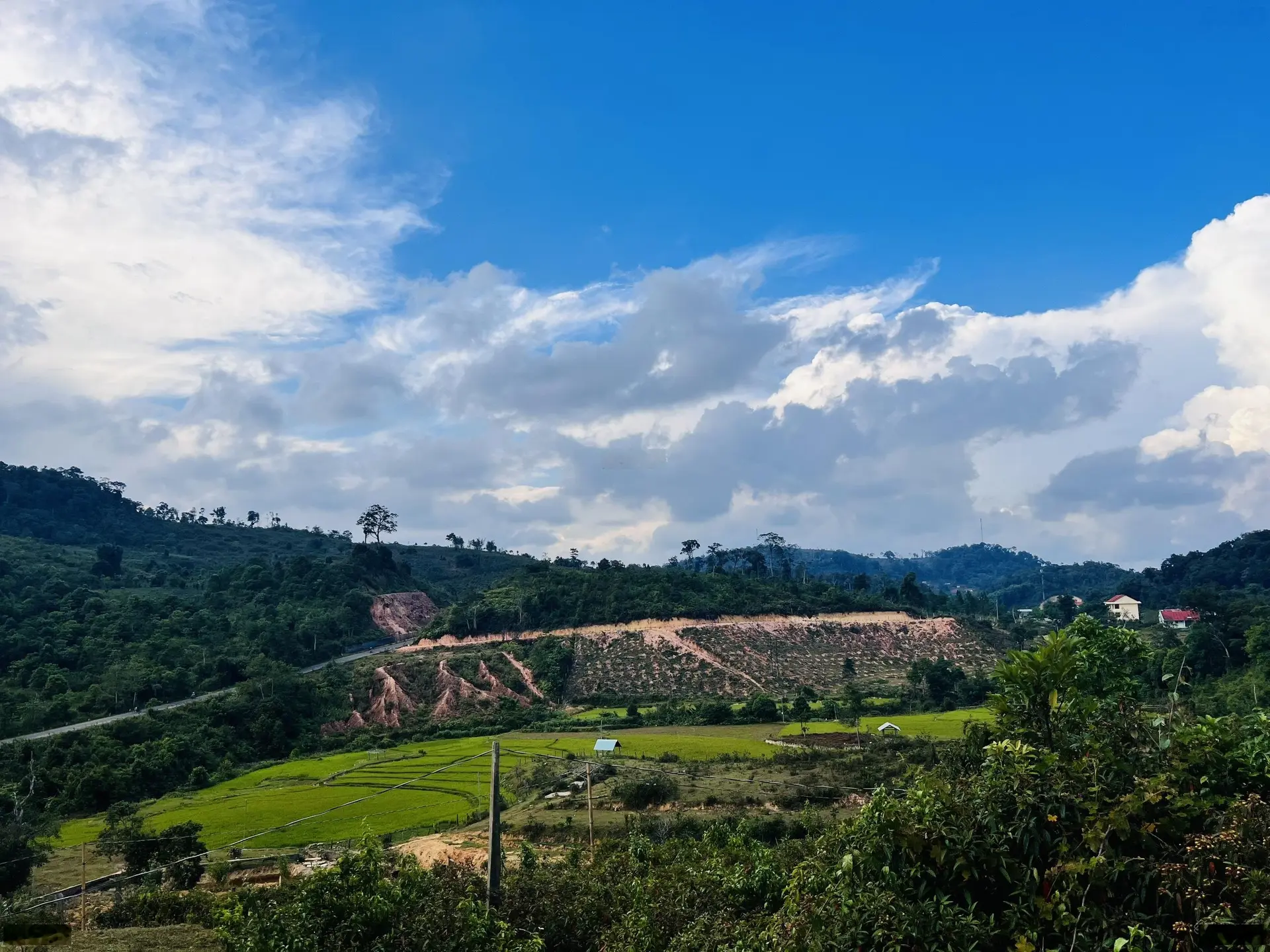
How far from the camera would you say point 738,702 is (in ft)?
215

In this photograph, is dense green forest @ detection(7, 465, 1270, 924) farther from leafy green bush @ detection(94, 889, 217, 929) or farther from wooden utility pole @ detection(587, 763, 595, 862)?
wooden utility pole @ detection(587, 763, 595, 862)

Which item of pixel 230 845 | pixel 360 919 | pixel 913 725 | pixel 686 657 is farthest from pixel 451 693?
pixel 360 919

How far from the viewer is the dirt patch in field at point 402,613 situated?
302ft

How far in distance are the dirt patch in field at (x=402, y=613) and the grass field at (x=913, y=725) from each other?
173ft

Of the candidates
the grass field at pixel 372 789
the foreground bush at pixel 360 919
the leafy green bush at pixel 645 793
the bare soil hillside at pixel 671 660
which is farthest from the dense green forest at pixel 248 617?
the leafy green bush at pixel 645 793

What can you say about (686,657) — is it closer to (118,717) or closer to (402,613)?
(402,613)

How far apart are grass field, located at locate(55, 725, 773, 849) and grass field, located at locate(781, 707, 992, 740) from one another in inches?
118

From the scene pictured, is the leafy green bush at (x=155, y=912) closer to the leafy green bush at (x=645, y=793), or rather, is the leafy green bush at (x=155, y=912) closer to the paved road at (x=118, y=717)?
the leafy green bush at (x=645, y=793)

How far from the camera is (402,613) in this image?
97500 mm

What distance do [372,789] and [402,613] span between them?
2314 inches

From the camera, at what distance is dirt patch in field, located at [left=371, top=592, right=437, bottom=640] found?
302 ft

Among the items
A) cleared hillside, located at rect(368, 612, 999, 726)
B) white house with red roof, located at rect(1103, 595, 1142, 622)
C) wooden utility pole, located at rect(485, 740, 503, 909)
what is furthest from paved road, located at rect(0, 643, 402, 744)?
white house with red roof, located at rect(1103, 595, 1142, 622)

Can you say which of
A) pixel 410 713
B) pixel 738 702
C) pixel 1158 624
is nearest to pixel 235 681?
pixel 410 713

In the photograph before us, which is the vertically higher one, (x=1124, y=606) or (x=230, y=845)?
(x=1124, y=606)
